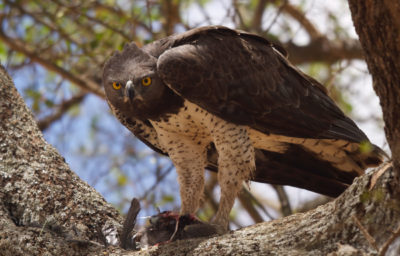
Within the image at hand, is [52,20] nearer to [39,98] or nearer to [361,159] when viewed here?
[39,98]

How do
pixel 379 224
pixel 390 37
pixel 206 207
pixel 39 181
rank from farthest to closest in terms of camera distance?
pixel 206 207 < pixel 39 181 < pixel 379 224 < pixel 390 37

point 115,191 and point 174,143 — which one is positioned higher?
point 115,191

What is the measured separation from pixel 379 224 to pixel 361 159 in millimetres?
2686

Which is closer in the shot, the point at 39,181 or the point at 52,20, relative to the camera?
the point at 39,181

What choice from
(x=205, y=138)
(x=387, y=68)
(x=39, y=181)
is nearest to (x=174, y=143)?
(x=205, y=138)

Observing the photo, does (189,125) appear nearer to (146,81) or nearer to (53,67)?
(146,81)

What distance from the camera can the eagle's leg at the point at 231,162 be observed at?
5309mm

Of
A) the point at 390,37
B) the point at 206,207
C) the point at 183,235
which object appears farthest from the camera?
the point at 206,207

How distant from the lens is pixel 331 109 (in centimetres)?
564

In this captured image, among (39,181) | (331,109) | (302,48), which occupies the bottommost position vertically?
(39,181)

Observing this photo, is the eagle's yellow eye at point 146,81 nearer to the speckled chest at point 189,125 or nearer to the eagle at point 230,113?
the eagle at point 230,113

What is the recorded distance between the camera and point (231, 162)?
17.8ft

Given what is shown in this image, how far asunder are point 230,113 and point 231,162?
46cm

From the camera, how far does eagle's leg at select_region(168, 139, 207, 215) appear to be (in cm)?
580
